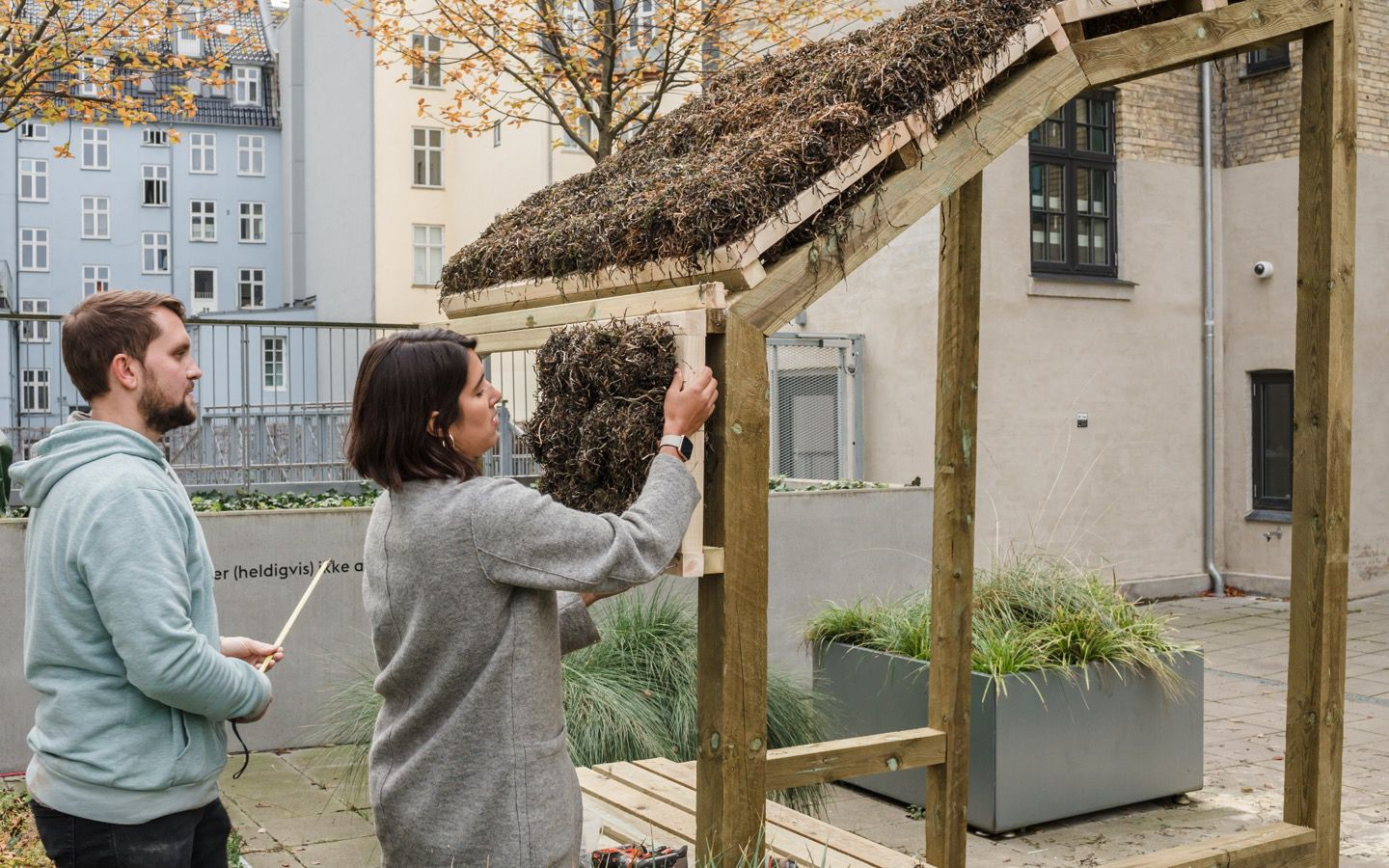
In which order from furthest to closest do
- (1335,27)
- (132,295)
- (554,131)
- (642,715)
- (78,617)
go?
(554,131) → (642,715) → (1335,27) → (132,295) → (78,617)

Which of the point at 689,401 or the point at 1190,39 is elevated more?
the point at 1190,39

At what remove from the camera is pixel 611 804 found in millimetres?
4375

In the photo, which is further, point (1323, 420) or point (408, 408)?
point (1323, 420)

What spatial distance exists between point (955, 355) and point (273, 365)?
19.3 ft

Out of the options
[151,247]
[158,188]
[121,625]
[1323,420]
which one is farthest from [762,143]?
[158,188]

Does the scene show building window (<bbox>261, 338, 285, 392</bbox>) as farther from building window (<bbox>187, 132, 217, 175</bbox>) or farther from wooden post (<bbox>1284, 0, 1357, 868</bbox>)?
building window (<bbox>187, 132, 217, 175</bbox>)

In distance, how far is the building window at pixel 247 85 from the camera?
41469mm

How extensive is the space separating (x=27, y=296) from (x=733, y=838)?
136 feet

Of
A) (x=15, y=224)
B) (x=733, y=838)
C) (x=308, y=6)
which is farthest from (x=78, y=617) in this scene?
(x=15, y=224)

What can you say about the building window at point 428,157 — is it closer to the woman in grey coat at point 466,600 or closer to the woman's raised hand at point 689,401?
the woman's raised hand at point 689,401

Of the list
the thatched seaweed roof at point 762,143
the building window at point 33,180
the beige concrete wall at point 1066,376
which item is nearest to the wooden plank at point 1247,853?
the thatched seaweed roof at point 762,143

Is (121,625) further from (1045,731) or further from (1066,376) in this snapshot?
(1066,376)

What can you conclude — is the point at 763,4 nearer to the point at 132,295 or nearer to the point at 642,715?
the point at 642,715

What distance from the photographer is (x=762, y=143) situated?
3.16 m
